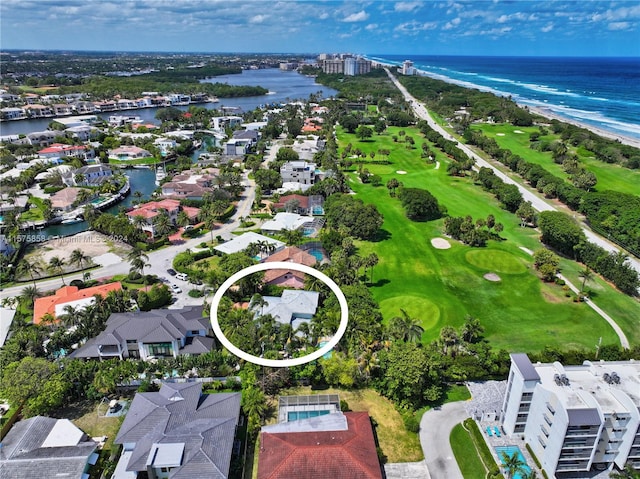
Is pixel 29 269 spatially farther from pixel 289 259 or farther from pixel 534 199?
pixel 534 199

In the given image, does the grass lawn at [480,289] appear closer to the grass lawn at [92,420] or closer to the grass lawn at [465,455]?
the grass lawn at [465,455]

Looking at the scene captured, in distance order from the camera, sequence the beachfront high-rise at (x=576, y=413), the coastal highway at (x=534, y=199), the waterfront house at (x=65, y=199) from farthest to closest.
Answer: the waterfront house at (x=65, y=199)
the coastal highway at (x=534, y=199)
the beachfront high-rise at (x=576, y=413)

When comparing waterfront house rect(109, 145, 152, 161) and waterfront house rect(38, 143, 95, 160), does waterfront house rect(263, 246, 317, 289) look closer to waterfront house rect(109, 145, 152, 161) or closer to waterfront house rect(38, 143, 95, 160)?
waterfront house rect(109, 145, 152, 161)

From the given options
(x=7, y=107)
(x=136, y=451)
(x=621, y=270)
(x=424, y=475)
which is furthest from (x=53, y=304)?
(x=7, y=107)

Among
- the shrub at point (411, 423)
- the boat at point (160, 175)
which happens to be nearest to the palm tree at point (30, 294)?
the shrub at point (411, 423)

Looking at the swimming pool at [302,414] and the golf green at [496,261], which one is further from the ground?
the swimming pool at [302,414]

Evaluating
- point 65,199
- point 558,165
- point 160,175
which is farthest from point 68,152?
point 558,165

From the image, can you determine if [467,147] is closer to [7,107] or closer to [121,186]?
[121,186]

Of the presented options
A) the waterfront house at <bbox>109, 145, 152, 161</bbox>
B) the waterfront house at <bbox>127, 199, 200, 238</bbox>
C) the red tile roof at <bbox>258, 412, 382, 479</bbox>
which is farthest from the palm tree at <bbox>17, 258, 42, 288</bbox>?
the waterfront house at <bbox>109, 145, 152, 161</bbox>
